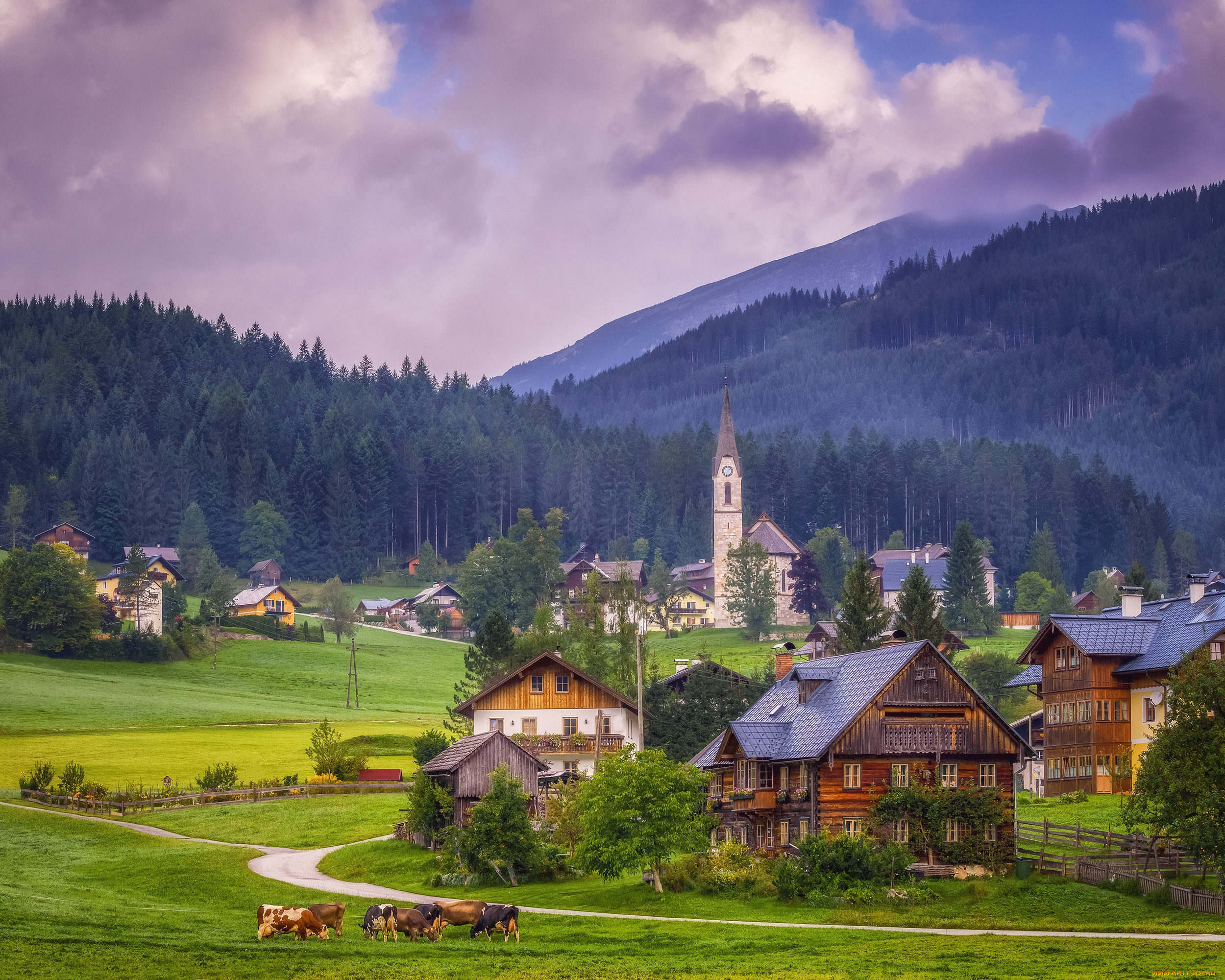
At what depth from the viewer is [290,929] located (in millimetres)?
38594

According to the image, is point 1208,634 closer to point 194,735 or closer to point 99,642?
point 194,735

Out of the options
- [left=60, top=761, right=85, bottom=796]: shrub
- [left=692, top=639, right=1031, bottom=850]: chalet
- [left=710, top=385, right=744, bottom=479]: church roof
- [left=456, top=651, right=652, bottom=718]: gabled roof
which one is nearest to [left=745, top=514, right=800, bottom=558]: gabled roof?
[left=710, top=385, right=744, bottom=479]: church roof

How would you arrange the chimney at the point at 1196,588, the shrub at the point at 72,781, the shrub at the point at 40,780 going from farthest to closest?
the shrub at the point at 40,780 < the shrub at the point at 72,781 < the chimney at the point at 1196,588

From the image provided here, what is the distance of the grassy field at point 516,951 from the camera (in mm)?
33000

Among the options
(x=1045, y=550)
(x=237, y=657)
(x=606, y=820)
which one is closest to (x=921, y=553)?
(x=1045, y=550)

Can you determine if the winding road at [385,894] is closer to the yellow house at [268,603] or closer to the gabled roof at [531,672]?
the gabled roof at [531,672]

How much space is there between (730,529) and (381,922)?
153668 mm

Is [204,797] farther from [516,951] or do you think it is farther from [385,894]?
[516,951]

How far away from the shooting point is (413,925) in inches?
1585

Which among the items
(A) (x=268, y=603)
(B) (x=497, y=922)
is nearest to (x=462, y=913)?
(B) (x=497, y=922)

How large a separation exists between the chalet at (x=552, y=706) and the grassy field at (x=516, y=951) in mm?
34051

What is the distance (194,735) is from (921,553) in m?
114

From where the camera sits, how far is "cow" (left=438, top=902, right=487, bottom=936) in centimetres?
4203

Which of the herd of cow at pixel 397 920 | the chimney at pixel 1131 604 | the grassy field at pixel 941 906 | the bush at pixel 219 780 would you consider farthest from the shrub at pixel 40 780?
the chimney at pixel 1131 604
